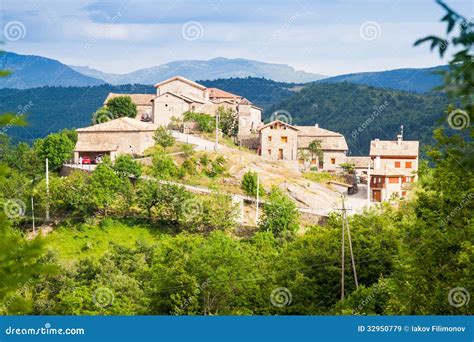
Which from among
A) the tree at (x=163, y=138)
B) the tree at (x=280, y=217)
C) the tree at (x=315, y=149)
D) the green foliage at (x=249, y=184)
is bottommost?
the tree at (x=280, y=217)

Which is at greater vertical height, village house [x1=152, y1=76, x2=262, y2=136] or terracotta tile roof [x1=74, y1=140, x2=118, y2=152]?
village house [x1=152, y1=76, x2=262, y2=136]

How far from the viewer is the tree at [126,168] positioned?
1103 inches

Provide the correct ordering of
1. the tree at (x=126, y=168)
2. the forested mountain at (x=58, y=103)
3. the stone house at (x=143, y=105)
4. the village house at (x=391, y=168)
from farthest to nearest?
the forested mountain at (x=58, y=103) → the stone house at (x=143, y=105) → the village house at (x=391, y=168) → the tree at (x=126, y=168)

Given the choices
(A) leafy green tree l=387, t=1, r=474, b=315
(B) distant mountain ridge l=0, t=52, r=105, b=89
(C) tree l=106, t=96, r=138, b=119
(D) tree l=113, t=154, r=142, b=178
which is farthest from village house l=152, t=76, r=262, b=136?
(B) distant mountain ridge l=0, t=52, r=105, b=89

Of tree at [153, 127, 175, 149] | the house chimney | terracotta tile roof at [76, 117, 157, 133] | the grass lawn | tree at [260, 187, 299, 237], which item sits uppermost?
terracotta tile roof at [76, 117, 157, 133]

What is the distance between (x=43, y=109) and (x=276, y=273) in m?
46.6

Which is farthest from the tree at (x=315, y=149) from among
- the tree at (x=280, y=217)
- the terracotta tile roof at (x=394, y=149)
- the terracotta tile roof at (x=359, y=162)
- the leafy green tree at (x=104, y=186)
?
the leafy green tree at (x=104, y=186)

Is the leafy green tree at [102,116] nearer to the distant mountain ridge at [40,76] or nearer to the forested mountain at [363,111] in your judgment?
the forested mountain at [363,111]

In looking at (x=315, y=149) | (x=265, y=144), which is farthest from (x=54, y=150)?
(x=315, y=149)

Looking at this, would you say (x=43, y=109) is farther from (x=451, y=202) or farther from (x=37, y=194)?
(x=451, y=202)

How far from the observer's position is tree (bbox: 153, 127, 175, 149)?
31.2 meters

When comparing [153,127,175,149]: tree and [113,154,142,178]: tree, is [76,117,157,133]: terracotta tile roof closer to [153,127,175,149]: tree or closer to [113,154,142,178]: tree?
[153,127,175,149]: tree

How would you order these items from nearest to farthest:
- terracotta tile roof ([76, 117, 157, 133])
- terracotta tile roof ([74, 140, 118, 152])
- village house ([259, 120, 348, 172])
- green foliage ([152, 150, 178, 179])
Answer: green foliage ([152, 150, 178, 179]) → terracotta tile roof ([74, 140, 118, 152]) → terracotta tile roof ([76, 117, 157, 133]) → village house ([259, 120, 348, 172])

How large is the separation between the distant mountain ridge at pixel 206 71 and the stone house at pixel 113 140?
2282 centimetres
